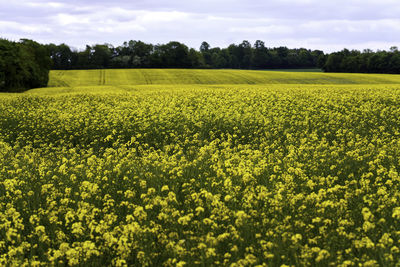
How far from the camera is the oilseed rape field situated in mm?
4961

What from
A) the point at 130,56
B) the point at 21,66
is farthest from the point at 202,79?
the point at 130,56

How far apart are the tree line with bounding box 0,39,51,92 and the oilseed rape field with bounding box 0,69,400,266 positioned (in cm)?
1886

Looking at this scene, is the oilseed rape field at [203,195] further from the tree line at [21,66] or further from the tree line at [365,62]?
the tree line at [365,62]

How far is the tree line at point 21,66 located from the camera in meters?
35.7

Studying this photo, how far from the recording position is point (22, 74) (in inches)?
1478

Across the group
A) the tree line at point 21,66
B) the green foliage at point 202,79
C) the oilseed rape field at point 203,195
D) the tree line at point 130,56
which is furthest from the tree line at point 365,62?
the oilseed rape field at point 203,195

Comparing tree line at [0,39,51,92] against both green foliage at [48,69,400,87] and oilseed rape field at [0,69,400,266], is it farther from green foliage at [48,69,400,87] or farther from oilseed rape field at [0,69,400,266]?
oilseed rape field at [0,69,400,266]

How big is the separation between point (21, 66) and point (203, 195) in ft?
117

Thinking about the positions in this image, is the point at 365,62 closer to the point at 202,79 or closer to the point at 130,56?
the point at 202,79

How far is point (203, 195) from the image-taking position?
618 cm

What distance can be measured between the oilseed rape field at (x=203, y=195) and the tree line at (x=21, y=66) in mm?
18863

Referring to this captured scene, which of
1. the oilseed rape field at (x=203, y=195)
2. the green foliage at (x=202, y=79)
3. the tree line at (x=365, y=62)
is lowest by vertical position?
the oilseed rape field at (x=203, y=195)

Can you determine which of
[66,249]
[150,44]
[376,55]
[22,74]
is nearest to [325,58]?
[376,55]

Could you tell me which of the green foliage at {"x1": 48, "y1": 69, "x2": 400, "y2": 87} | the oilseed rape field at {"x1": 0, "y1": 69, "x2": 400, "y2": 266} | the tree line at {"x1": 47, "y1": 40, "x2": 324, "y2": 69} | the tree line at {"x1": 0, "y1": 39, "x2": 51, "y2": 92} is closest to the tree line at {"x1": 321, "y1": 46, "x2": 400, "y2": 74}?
the tree line at {"x1": 47, "y1": 40, "x2": 324, "y2": 69}
